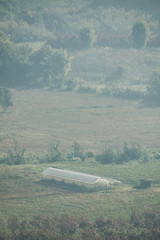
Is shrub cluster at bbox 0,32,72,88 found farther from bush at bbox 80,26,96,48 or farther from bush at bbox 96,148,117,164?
bush at bbox 96,148,117,164

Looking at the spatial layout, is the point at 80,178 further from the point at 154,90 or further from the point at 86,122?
the point at 154,90

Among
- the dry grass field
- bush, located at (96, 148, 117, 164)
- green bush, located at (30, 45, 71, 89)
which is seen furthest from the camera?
green bush, located at (30, 45, 71, 89)

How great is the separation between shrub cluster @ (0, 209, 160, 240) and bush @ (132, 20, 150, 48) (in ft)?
270

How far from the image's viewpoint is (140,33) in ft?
353

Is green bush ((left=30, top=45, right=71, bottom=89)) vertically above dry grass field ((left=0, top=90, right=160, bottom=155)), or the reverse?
green bush ((left=30, top=45, right=71, bottom=89))

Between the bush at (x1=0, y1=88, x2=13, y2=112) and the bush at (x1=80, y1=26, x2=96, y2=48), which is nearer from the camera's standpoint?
the bush at (x1=0, y1=88, x2=13, y2=112)

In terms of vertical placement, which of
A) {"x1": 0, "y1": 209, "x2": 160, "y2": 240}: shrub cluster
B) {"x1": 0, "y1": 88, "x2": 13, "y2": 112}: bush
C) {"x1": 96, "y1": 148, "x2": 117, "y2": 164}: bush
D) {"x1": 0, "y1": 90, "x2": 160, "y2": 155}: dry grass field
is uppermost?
{"x1": 0, "y1": 88, "x2": 13, "y2": 112}: bush

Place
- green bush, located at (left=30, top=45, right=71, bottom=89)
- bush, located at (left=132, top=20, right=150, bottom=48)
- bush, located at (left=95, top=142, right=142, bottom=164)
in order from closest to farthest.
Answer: bush, located at (left=95, top=142, right=142, bottom=164) → green bush, located at (left=30, top=45, right=71, bottom=89) → bush, located at (left=132, top=20, right=150, bottom=48)

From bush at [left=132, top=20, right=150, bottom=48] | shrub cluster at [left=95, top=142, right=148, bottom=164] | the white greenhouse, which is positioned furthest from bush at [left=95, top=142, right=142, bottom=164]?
bush at [left=132, top=20, right=150, bottom=48]

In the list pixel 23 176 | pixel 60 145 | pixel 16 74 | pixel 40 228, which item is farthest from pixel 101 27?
pixel 40 228

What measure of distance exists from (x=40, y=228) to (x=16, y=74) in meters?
70.4

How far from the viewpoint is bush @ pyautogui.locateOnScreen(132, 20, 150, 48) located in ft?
352

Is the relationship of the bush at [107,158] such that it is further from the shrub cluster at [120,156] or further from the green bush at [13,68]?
the green bush at [13,68]

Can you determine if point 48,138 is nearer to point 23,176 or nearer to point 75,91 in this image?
point 23,176
